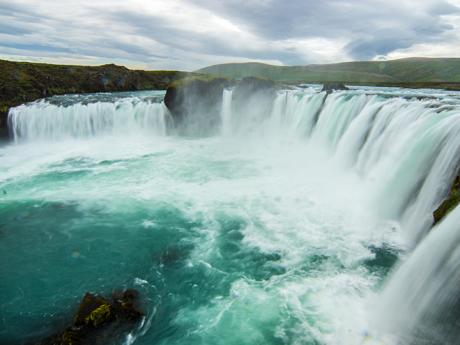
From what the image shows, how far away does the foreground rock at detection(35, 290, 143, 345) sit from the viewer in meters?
6.98

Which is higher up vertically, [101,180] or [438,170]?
[438,170]

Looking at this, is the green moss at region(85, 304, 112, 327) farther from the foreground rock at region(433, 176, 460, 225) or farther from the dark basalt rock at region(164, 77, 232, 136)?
the dark basalt rock at region(164, 77, 232, 136)

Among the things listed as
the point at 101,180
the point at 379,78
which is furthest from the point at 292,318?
the point at 379,78

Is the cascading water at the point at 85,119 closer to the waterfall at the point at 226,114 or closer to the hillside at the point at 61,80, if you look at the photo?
the hillside at the point at 61,80

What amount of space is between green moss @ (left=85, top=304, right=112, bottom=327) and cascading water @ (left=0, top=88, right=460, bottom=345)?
72 centimetres

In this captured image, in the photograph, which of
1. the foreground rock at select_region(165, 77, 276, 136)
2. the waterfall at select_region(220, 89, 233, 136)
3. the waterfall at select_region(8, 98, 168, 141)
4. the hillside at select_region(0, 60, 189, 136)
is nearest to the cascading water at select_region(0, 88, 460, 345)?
the waterfall at select_region(8, 98, 168, 141)

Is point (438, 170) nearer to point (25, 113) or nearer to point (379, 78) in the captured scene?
point (25, 113)

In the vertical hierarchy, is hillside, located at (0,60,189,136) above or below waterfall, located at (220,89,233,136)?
above

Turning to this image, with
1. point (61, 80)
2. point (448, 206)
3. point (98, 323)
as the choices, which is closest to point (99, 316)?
point (98, 323)

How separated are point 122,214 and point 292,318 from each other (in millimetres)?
8890

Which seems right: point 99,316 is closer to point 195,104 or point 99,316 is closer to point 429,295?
point 429,295

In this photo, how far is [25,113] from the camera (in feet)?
103

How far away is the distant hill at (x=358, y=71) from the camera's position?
119 metres

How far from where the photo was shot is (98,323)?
7.30 meters
